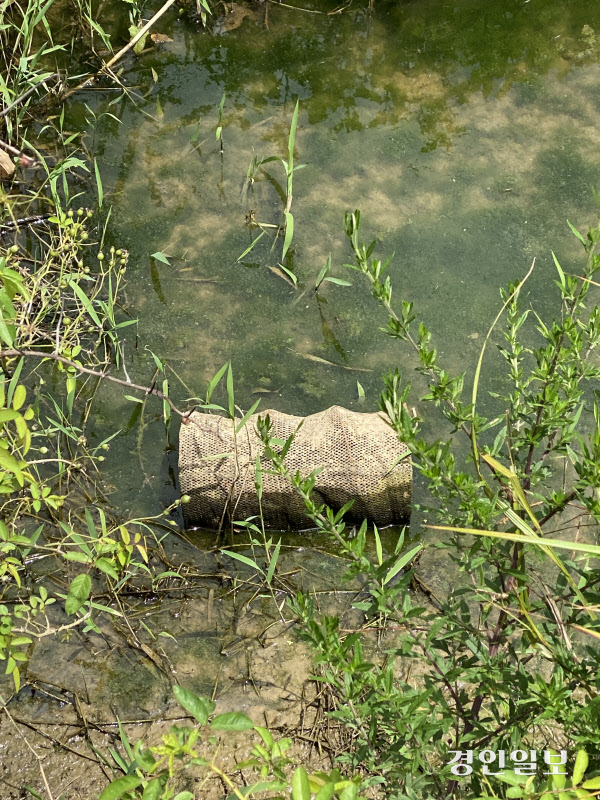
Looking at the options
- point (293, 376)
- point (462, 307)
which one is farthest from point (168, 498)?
point (462, 307)

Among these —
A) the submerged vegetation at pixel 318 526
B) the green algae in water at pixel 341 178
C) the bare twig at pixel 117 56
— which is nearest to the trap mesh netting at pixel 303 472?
the submerged vegetation at pixel 318 526

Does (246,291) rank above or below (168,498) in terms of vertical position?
above

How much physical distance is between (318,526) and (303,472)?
17cm

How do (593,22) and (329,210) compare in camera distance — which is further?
(593,22)

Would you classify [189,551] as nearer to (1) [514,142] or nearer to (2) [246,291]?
(2) [246,291]

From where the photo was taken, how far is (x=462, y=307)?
2.99m

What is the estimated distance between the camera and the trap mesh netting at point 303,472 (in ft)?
8.24

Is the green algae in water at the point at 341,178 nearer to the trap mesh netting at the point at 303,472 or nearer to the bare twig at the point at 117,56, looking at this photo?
the bare twig at the point at 117,56

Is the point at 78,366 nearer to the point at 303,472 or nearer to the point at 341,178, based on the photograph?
the point at 303,472

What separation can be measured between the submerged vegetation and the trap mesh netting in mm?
86

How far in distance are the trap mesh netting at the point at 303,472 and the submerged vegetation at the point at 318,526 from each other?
86mm

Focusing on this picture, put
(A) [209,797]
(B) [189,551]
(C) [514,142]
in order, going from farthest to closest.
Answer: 1. (C) [514,142]
2. (B) [189,551]
3. (A) [209,797]

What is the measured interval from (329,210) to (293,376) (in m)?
0.77

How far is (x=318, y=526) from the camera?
2.52m
